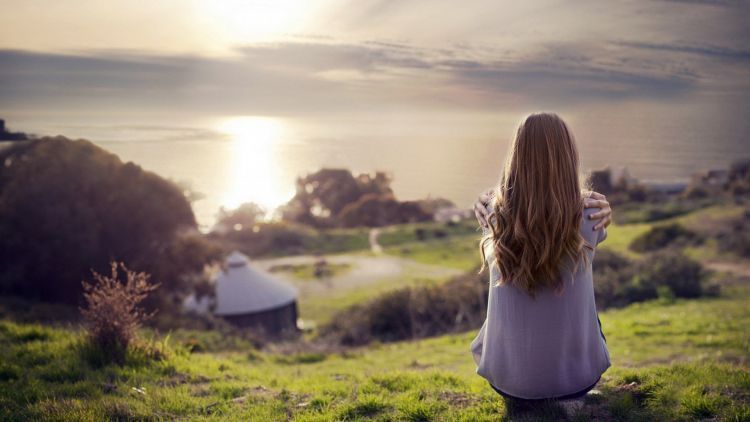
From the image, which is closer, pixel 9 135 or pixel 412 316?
pixel 9 135

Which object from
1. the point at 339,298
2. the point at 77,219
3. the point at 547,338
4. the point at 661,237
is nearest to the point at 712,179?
the point at 661,237

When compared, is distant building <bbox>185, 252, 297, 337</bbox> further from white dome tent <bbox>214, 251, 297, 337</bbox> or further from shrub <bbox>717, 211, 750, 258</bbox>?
shrub <bbox>717, 211, 750, 258</bbox>

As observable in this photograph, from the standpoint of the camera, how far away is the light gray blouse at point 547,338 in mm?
2807

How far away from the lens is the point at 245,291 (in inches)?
667

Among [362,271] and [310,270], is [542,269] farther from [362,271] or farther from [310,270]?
[310,270]

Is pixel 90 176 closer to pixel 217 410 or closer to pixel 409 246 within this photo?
pixel 217 410

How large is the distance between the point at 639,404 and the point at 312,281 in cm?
2588

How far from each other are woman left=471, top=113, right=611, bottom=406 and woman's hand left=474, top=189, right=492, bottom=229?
1 cm

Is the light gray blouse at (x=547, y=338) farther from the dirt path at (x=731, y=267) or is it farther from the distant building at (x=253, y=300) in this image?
the dirt path at (x=731, y=267)

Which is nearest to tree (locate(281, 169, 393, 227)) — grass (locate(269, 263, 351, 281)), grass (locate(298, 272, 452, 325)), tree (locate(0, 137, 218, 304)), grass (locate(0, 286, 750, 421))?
grass (locate(269, 263, 351, 281))

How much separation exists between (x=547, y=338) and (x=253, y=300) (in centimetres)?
1502

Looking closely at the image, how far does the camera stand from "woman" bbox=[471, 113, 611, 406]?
8.69ft

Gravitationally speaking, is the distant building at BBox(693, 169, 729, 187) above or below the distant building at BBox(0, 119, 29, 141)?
below

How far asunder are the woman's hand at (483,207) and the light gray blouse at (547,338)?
0.16 metres
